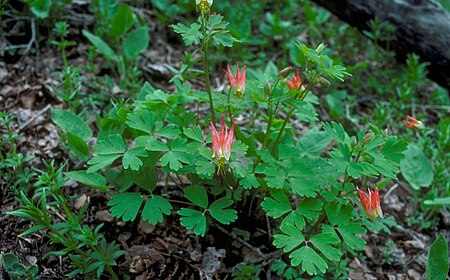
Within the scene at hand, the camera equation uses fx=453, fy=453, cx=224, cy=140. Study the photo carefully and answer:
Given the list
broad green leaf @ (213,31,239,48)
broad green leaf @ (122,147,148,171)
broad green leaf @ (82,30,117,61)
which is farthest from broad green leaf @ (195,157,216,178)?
broad green leaf @ (82,30,117,61)

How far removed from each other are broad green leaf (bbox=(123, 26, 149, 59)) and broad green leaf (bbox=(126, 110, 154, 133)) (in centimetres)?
122

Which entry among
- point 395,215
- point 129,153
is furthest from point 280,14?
point 129,153

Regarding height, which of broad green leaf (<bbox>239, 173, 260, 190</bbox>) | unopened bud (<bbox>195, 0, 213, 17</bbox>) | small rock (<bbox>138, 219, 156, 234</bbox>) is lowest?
small rock (<bbox>138, 219, 156, 234</bbox>)

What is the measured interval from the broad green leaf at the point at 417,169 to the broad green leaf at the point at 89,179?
169cm

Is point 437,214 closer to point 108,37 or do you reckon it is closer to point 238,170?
point 238,170

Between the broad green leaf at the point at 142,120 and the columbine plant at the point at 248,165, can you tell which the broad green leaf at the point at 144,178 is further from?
the broad green leaf at the point at 142,120

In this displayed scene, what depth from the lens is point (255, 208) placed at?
209cm

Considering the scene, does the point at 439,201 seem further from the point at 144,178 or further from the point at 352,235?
the point at 144,178

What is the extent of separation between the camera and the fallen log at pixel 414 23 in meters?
3.13

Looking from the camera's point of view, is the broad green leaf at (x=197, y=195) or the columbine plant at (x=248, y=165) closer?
the columbine plant at (x=248, y=165)

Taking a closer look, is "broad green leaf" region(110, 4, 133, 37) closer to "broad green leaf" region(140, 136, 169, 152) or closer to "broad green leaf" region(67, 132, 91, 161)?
"broad green leaf" region(67, 132, 91, 161)

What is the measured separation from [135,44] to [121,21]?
0.72 ft

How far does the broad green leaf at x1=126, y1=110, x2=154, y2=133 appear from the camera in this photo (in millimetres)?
1858

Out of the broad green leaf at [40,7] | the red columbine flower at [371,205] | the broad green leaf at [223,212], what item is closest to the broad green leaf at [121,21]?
the broad green leaf at [40,7]
